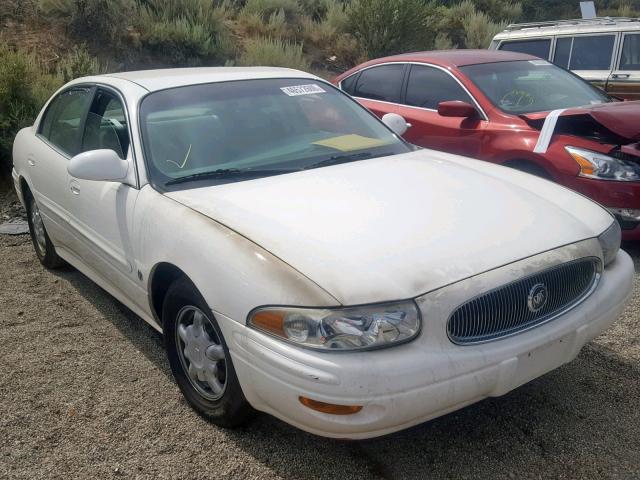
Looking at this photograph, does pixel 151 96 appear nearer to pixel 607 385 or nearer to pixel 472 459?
pixel 472 459

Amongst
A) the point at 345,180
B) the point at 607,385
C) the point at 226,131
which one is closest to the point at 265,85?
the point at 226,131

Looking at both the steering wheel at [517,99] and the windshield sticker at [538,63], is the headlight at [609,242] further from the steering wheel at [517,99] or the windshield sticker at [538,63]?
the windshield sticker at [538,63]

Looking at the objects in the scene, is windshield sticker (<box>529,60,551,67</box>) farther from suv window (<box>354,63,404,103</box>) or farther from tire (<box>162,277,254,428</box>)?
tire (<box>162,277,254,428</box>)

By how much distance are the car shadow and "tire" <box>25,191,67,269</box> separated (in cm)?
257

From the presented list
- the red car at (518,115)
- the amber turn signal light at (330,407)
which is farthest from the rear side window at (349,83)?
the amber turn signal light at (330,407)

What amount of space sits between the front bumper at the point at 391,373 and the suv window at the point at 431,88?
3697 mm

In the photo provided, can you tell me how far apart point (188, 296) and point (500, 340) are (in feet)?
4.24

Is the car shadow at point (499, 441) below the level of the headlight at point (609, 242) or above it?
below

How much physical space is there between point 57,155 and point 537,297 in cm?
316

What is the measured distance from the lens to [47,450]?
2.96 m

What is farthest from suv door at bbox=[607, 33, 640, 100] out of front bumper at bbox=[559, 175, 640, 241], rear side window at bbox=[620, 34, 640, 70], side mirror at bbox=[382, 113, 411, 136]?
side mirror at bbox=[382, 113, 411, 136]

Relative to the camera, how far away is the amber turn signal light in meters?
2.36

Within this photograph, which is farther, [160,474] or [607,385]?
[607,385]

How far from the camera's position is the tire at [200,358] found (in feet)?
9.28
